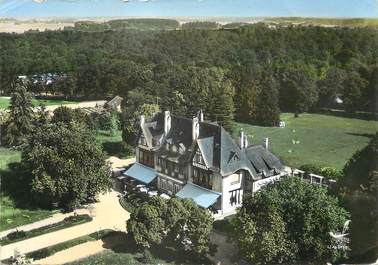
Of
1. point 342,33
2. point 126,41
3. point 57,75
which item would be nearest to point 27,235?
point 57,75

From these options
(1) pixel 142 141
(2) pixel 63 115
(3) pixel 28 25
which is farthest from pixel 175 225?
(3) pixel 28 25

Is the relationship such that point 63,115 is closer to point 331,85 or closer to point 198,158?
point 198,158

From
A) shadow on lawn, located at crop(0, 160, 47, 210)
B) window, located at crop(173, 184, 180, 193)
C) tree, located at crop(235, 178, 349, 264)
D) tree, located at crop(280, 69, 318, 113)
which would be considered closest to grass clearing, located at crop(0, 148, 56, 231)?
shadow on lawn, located at crop(0, 160, 47, 210)

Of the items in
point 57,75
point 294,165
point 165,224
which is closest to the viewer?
point 165,224

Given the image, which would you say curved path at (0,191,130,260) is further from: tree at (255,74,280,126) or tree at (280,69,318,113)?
tree at (280,69,318,113)

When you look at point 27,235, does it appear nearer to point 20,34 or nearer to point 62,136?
point 62,136

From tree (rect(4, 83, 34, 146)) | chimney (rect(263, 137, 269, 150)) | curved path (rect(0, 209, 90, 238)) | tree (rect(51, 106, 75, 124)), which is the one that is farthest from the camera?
tree (rect(51, 106, 75, 124))
